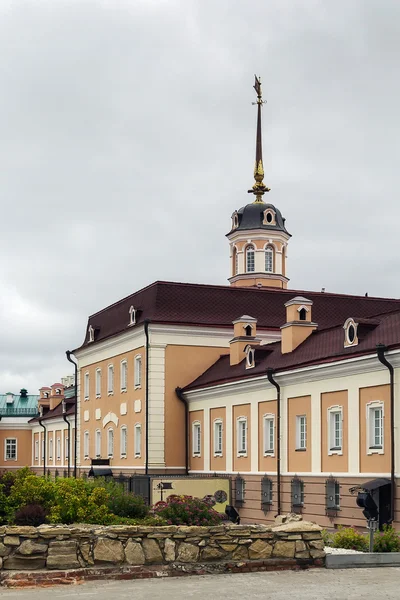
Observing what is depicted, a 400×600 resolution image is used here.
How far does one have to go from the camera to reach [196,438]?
41.0 m

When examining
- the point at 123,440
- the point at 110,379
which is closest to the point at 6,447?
the point at 110,379

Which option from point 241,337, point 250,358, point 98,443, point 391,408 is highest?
point 241,337

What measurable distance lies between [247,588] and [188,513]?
627cm

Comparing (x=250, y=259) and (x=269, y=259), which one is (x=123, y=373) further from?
(x=269, y=259)

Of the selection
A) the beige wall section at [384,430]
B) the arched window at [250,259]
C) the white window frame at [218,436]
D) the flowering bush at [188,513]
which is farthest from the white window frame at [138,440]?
the flowering bush at [188,513]

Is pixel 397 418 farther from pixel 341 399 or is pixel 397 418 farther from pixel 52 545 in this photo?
pixel 52 545

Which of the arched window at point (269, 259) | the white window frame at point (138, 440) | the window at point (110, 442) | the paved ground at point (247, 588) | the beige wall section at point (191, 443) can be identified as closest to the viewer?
the paved ground at point (247, 588)

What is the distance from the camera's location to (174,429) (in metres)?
42.0

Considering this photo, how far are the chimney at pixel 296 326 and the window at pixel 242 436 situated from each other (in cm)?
351

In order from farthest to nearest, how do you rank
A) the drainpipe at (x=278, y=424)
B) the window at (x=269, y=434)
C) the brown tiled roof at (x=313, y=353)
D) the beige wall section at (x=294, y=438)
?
the window at (x=269, y=434)
the drainpipe at (x=278, y=424)
the beige wall section at (x=294, y=438)
the brown tiled roof at (x=313, y=353)

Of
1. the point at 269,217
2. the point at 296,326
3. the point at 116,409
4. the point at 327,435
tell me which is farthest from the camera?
the point at 269,217

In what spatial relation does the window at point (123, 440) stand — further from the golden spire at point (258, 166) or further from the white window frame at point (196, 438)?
the golden spire at point (258, 166)

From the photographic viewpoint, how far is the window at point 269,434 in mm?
33469

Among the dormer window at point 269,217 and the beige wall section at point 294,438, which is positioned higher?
the dormer window at point 269,217
